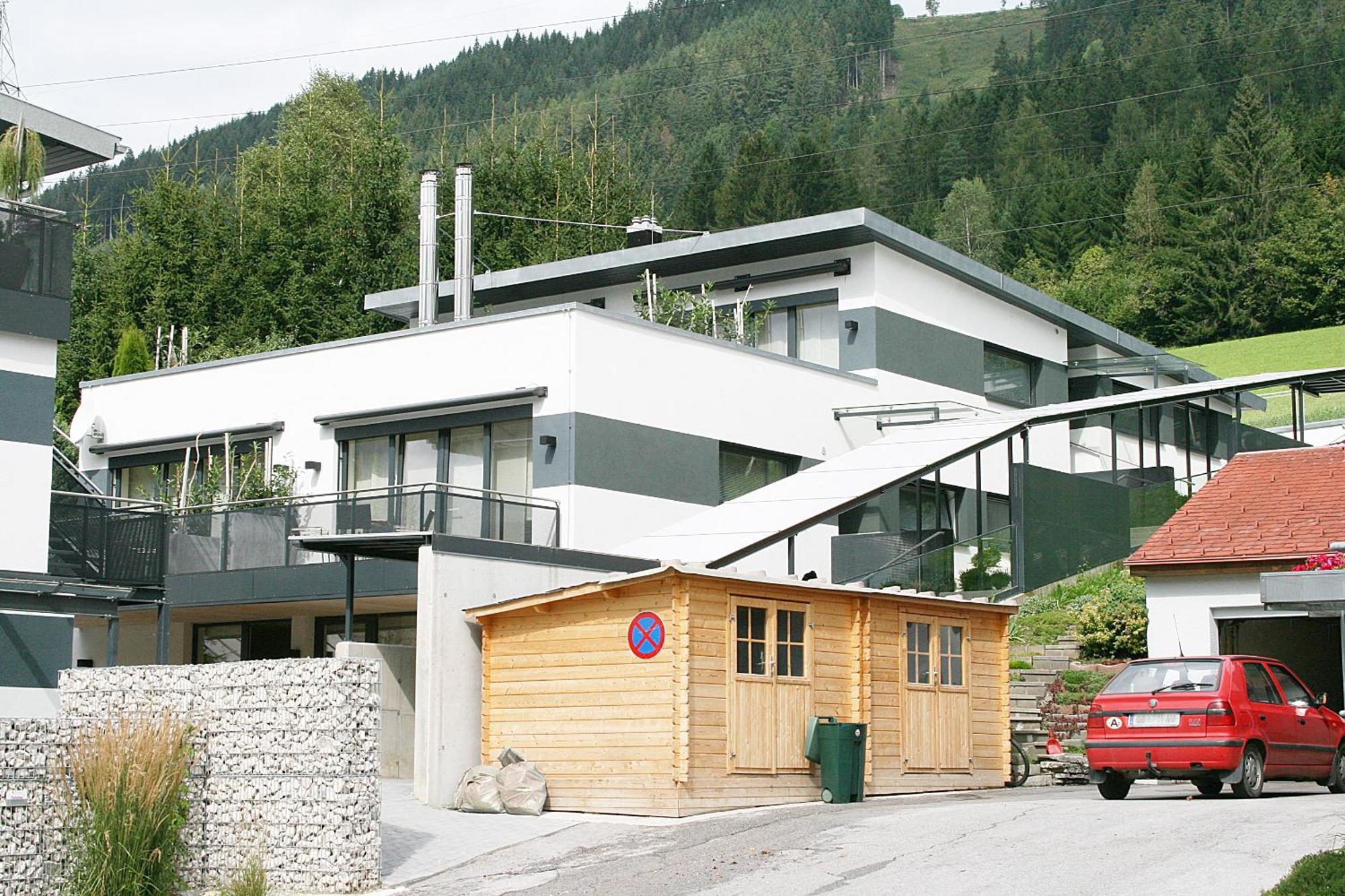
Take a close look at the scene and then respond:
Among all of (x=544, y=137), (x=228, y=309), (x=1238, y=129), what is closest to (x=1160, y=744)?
(x=228, y=309)

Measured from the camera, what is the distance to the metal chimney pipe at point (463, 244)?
3309cm

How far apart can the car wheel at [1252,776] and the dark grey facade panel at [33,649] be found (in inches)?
577

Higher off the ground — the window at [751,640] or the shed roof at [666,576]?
the shed roof at [666,576]

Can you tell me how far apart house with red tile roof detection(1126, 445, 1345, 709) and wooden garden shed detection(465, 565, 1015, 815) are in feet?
14.1

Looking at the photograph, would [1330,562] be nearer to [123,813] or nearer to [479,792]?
[479,792]

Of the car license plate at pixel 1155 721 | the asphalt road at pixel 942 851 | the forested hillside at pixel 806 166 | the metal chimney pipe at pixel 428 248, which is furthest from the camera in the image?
the forested hillside at pixel 806 166

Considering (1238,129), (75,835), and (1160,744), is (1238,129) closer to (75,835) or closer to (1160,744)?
(1160,744)

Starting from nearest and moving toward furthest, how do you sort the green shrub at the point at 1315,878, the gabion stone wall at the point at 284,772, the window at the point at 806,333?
the green shrub at the point at 1315,878 → the gabion stone wall at the point at 284,772 → the window at the point at 806,333

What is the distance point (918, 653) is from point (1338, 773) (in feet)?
17.1

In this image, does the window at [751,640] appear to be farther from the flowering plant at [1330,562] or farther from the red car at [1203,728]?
the flowering plant at [1330,562]

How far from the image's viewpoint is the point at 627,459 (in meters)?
A: 27.8

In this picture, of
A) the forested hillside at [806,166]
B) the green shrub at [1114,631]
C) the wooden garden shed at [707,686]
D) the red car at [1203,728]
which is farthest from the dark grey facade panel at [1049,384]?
the forested hillside at [806,166]

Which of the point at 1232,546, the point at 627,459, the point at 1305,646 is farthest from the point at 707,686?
the point at 1305,646

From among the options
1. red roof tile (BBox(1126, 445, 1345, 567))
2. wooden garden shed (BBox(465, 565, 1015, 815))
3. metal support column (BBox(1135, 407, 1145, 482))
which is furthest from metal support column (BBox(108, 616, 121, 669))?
metal support column (BBox(1135, 407, 1145, 482))
